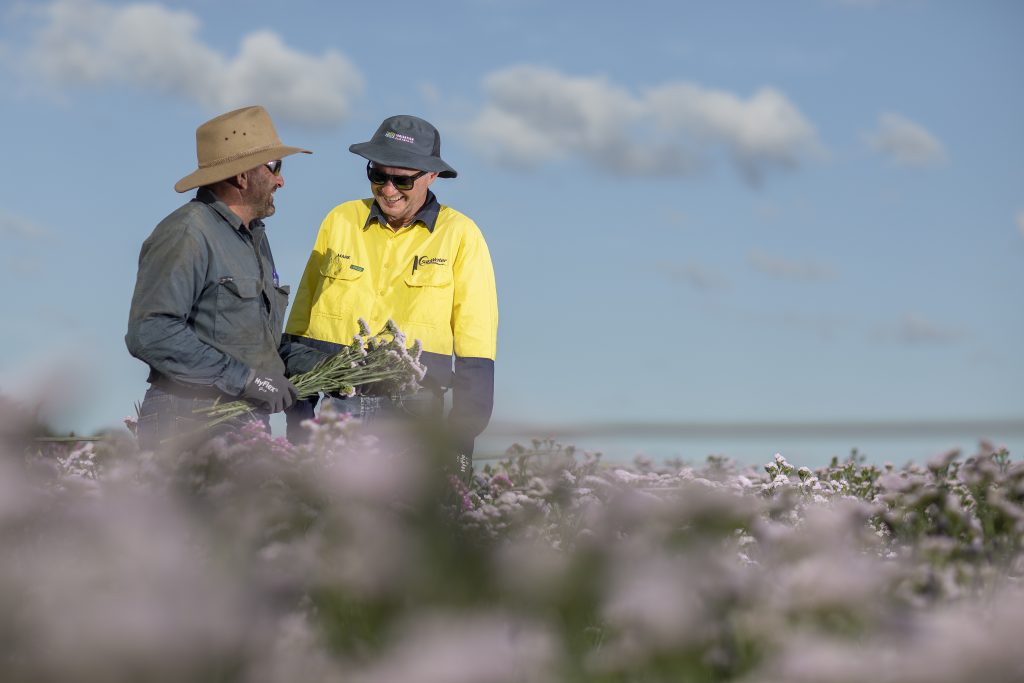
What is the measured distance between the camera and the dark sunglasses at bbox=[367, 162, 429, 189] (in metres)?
5.84

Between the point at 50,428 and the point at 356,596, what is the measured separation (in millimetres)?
1392

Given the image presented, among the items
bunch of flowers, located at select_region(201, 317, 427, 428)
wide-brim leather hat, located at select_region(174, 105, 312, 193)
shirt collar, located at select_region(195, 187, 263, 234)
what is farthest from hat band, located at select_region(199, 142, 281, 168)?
bunch of flowers, located at select_region(201, 317, 427, 428)

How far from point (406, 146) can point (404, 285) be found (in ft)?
2.26

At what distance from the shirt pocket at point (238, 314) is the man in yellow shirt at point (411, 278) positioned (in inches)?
28.7

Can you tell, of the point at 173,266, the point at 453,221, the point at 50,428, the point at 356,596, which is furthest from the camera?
the point at 453,221

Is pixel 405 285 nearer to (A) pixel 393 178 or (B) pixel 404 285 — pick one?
(B) pixel 404 285

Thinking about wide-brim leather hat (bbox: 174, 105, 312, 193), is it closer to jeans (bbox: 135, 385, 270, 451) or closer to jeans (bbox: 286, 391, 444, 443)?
jeans (bbox: 135, 385, 270, 451)

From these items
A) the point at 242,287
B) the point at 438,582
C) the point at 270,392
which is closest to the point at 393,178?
the point at 242,287

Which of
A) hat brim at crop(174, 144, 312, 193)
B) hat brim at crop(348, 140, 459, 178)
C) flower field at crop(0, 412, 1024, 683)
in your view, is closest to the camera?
flower field at crop(0, 412, 1024, 683)

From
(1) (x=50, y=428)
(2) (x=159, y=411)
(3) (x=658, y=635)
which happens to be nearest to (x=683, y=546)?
(3) (x=658, y=635)

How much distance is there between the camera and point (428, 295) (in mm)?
5902

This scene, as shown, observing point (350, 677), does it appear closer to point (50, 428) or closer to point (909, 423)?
point (50, 428)

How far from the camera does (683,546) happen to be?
3.17 m

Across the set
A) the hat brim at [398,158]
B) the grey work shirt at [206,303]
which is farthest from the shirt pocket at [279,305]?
the hat brim at [398,158]
